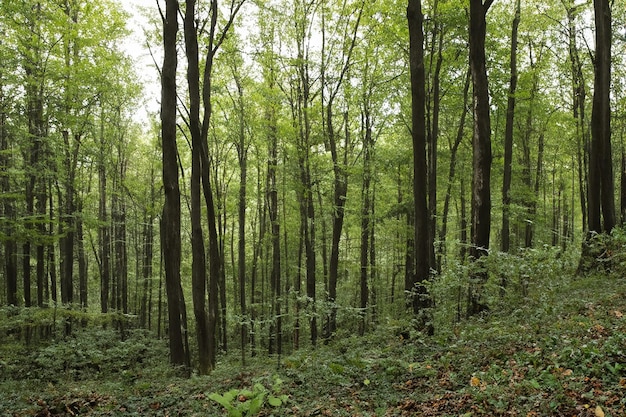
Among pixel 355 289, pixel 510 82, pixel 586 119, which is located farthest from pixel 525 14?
pixel 355 289

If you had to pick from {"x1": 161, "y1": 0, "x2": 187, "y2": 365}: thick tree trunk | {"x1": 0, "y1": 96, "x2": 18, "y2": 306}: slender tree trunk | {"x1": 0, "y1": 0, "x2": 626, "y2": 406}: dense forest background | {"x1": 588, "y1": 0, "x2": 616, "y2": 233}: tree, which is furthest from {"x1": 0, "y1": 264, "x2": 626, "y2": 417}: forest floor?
{"x1": 0, "y1": 96, "x2": 18, "y2": 306}: slender tree trunk

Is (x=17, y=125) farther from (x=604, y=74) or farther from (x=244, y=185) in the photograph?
(x=604, y=74)

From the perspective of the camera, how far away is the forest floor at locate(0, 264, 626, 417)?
15.4ft

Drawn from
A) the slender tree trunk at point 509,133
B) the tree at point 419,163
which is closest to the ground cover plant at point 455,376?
the tree at point 419,163

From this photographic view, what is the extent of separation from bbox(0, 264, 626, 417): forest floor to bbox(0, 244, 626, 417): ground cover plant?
0.02 m

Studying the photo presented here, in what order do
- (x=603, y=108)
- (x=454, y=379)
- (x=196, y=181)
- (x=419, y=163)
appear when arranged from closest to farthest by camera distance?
(x=454, y=379) → (x=419, y=163) → (x=196, y=181) → (x=603, y=108)

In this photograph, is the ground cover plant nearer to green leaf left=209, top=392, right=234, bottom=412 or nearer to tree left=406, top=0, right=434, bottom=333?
green leaf left=209, top=392, right=234, bottom=412

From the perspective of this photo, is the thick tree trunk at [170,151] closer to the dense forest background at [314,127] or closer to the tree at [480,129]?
the dense forest background at [314,127]

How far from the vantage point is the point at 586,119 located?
24500mm

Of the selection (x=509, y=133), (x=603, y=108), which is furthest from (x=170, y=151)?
(x=509, y=133)

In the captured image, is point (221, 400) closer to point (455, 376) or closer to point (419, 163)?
point (455, 376)

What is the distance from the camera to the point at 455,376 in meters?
5.98

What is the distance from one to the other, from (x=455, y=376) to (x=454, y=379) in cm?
8

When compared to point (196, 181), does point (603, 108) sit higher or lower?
higher
